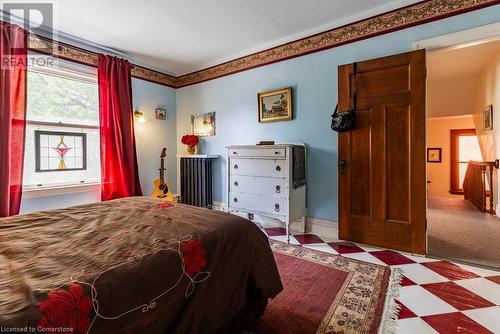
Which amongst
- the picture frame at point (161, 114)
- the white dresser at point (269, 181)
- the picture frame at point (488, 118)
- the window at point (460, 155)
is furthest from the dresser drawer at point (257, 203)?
the window at point (460, 155)

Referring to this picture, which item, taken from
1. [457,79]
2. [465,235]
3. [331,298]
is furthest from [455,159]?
[331,298]

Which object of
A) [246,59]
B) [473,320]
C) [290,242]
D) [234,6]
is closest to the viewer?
[473,320]

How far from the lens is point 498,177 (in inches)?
153

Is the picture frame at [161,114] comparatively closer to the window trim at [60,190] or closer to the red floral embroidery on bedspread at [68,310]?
the window trim at [60,190]

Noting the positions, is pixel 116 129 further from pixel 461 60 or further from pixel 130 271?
pixel 461 60

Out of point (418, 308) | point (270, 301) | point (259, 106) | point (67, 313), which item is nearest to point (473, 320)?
point (418, 308)

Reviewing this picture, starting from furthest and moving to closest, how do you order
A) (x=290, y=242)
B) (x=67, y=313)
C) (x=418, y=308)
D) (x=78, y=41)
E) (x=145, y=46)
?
(x=145, y=46), (x=78, y=41), (x=290, y=242), (x=418, y=308), (x=67, y=313)

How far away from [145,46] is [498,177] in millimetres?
5873

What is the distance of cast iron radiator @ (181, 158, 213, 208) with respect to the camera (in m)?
3.88

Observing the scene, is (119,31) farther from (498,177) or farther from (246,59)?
(498,177)

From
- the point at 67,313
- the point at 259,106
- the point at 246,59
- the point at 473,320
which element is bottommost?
the point at 473,320

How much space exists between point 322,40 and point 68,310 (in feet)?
11.0

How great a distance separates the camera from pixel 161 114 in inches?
163

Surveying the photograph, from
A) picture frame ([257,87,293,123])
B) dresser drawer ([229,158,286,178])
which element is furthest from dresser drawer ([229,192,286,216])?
picture frame ([257,87,293,123])
